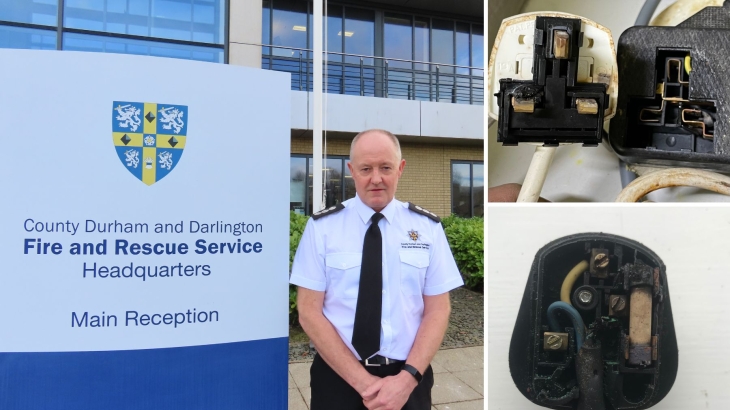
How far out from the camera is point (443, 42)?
35.0 ft

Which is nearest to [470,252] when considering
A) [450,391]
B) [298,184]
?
[450,391]

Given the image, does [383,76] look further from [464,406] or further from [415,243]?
[415,243]

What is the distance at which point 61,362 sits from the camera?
5.51ft

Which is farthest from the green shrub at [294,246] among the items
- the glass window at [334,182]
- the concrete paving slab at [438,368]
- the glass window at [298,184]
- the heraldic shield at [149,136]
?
the glass window at [334,182]

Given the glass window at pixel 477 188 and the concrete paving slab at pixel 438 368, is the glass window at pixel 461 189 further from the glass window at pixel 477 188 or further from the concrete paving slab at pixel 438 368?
the concrete paving slab at pixel 438 368

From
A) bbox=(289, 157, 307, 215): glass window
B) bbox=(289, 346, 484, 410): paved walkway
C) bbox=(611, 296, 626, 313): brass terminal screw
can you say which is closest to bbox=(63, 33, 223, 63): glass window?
bbox=(289, 157, 307, 215): glass window

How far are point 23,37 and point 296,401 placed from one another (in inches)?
260

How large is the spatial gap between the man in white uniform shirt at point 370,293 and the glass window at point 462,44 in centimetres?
976

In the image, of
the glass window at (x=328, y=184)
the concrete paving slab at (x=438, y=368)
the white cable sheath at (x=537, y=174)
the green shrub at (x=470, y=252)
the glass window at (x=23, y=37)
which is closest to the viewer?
the white cable sheath at (x=537, y=174)

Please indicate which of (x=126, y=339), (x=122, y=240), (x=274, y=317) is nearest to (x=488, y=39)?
(x=274, y=317)

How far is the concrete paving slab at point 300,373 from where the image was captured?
11.3ft

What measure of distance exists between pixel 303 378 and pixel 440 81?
800cm

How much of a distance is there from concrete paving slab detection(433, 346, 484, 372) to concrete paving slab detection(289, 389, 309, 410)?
1.14 meters

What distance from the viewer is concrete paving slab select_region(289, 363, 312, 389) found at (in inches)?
136
